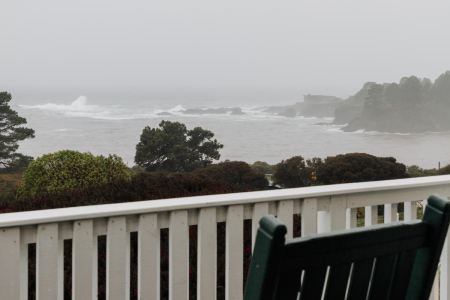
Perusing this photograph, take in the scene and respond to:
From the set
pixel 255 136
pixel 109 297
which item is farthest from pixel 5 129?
pixel 109 297

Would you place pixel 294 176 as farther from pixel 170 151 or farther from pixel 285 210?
pixel 285 210

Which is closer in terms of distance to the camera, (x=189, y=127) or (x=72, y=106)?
(x=189, y=127)

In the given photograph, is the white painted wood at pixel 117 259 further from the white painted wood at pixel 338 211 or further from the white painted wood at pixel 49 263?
the white painted wood at pixel 338 211

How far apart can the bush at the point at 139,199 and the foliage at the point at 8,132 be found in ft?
58.7

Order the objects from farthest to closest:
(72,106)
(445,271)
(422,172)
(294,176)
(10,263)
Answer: (72,106) < (422,172) < (294,176) < (445,271) < (10,263)

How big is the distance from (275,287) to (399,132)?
32.9 metres

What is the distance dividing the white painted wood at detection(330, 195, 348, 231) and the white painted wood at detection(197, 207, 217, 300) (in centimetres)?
41

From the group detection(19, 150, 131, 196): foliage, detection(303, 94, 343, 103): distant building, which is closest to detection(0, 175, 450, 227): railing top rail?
detection(19, 150, 131, 196): foliage

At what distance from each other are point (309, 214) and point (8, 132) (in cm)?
2154

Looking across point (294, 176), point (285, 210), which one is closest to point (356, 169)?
point (294, 176)

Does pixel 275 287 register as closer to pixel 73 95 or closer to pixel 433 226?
pixel 433 226

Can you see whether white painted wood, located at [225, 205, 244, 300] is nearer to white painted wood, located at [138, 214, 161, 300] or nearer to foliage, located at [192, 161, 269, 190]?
white painted wood, located at [138, 214, 161, 300]

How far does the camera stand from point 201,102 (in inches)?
1347

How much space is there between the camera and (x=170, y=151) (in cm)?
2095
